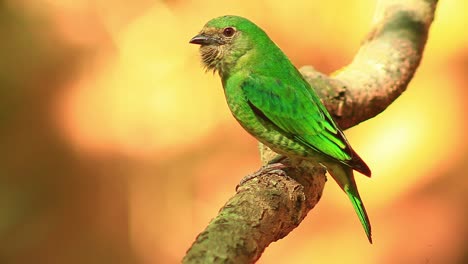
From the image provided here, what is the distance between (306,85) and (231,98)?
1.03 ft

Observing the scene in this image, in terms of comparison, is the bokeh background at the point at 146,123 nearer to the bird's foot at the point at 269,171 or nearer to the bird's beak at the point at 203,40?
the bird's beak at the point at 203,40

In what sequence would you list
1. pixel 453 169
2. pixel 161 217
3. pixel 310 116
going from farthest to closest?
1. pixel 161 217
2. pixel 453 169
3. pixel 310 116

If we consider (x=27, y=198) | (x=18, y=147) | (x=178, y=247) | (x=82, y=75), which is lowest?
(x=178, y=247)

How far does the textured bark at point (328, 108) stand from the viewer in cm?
189

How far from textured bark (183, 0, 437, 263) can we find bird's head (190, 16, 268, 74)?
422 mm

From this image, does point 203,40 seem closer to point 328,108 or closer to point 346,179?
point 328,108

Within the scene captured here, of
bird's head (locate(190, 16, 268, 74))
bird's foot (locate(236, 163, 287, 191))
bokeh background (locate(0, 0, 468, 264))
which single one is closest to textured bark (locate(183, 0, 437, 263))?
bird's foot (locate(236, 163, 287, 191))

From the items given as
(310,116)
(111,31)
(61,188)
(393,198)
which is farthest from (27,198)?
(310,116)

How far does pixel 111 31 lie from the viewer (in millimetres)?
4996

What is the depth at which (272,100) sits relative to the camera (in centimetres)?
291

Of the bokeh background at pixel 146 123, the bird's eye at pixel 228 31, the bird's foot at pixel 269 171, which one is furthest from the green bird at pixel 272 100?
the bokeh background at pixel 146 123

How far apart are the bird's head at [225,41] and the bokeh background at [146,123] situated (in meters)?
1.92

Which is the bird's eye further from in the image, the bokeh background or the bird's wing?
the bokeh background

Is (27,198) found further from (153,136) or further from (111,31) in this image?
(111,31)
